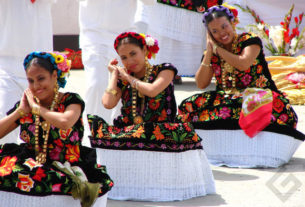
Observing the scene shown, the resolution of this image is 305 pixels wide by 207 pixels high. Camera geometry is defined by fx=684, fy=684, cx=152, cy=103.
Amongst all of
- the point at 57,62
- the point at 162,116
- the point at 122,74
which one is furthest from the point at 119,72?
the point at 57,62

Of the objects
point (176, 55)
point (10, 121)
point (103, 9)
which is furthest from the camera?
point (176, 55)

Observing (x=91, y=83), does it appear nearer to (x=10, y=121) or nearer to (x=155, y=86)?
(x=155, y=86)

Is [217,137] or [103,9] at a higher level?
[103,9]

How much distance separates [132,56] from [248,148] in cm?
130

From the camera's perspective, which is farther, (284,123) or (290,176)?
(284,123)

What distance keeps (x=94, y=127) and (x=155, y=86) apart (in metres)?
0.50

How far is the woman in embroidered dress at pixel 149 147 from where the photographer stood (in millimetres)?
4484

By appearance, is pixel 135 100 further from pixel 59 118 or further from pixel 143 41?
pixel 59 118

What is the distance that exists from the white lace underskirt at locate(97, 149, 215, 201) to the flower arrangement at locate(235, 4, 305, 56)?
4775 millimetres

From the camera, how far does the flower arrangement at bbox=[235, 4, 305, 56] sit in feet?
29.5

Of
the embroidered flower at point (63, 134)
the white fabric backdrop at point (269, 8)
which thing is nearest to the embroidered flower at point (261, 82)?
the embroidered flower at point (63, 134)

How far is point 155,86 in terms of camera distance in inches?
183

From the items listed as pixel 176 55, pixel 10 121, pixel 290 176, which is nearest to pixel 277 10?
pixel 176 55

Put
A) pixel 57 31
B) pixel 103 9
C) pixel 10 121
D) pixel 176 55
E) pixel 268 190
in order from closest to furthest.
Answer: pixel 10 121, pixel 268 190, pixel 103 9, pixel 176 55, pixel 57 31
